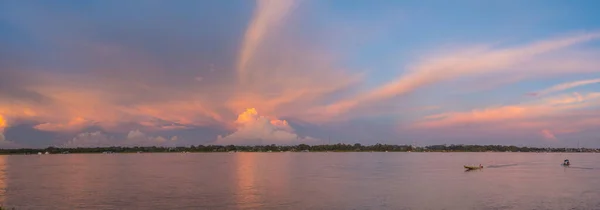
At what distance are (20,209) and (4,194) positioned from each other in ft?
50.2

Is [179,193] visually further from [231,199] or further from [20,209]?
[20,209]

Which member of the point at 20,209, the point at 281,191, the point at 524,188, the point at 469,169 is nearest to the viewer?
the point at 20,209

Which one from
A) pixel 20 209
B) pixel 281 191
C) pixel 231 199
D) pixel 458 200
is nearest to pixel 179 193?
pixel 231 199

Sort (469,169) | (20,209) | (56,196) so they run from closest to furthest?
(20,209), (56,196), (469,169)

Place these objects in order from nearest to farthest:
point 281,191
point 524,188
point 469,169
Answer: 1. point 281,191
2. point 524,188
3. point 469,169

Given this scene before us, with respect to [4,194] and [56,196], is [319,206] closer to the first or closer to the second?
[56,196]

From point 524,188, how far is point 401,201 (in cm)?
2345

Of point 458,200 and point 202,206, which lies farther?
point 458,200

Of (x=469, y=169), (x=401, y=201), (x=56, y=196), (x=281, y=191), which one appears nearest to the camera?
(x=401, y=201)

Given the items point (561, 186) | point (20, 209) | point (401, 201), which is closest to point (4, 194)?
point (20, 209)

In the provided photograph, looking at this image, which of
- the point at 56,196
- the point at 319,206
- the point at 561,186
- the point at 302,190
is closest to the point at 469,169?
the point at 561,186

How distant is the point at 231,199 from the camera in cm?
4903

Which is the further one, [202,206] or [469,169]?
[469,169]

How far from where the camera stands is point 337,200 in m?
48.0
